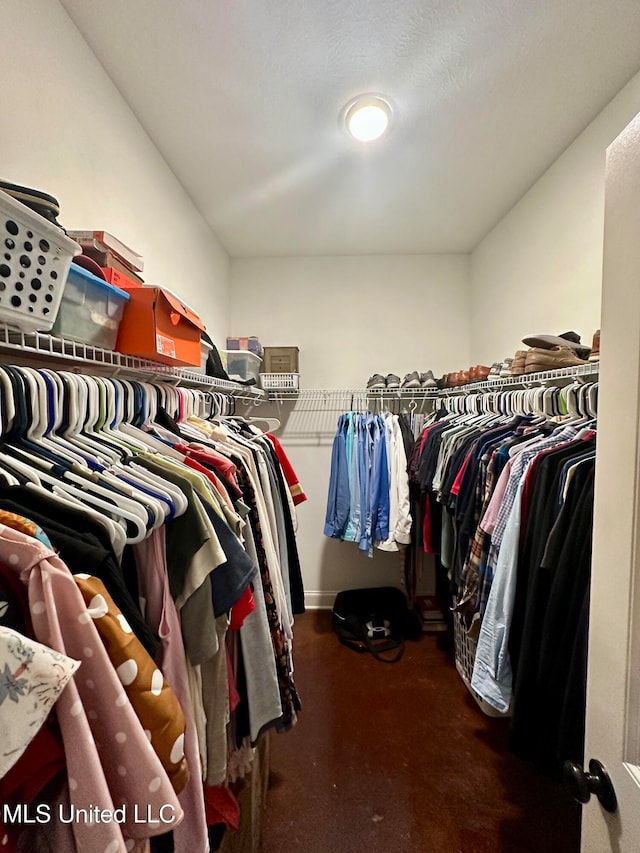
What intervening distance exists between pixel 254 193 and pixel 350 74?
2.63ft

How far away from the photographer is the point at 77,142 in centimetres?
109

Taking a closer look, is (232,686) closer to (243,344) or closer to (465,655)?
(465,655)

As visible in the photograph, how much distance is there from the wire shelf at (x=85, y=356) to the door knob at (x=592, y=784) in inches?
46.0

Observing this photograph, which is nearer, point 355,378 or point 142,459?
point 142,459

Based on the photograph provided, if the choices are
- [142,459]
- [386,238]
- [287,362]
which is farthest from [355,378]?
[142,459]

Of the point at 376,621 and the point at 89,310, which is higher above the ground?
the point at 89,310

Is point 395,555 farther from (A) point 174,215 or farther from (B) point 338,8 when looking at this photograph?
(B) point 338,8

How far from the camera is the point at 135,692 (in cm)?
43

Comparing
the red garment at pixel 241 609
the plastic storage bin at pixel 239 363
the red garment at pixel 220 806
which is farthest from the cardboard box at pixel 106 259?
the red garment at pixel 220 806

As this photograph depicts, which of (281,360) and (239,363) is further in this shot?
(281,360)

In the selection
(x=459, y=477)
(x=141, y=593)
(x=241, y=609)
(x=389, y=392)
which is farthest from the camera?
(x=389, y=392)

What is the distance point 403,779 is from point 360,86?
258cm

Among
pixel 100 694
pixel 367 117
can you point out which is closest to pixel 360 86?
pixel 367 117

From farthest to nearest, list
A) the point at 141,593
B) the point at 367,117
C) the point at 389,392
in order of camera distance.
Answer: the point at 389,392
the point at 367,117
the point at 141,593
